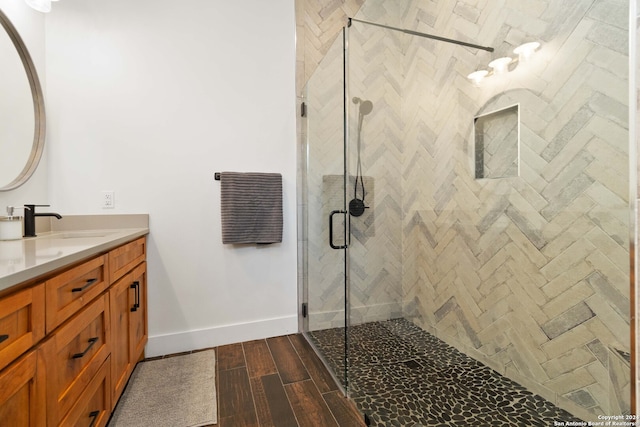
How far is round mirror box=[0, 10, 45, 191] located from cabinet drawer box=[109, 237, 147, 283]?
2.09 feet

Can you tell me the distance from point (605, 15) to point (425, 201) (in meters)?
1.26

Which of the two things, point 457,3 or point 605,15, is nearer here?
point 605,15

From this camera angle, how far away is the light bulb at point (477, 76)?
1.77 meters

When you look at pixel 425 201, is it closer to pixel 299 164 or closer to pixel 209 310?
pixel 299 164

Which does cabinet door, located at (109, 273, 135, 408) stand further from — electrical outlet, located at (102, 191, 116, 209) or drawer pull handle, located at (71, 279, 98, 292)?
electrical outlet, located at (102, 191, 116, 209)

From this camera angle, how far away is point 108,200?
1.92m

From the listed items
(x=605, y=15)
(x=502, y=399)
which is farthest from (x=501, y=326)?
(x=605, y=15)

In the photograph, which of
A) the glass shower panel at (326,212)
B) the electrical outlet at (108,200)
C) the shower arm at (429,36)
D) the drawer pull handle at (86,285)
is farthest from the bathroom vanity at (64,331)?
the shower arm at (429,36)

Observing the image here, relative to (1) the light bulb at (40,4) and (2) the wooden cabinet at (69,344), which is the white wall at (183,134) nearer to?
(1) the light bulb at (40,4)

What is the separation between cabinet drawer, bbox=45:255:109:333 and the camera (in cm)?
79

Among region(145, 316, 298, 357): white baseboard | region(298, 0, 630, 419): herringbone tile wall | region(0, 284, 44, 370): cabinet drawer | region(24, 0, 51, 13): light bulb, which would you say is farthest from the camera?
region(145, 316, 298, 357): white baseboard

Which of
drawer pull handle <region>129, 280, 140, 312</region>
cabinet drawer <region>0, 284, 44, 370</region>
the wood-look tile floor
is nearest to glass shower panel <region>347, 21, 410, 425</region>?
the wood-look tile floor

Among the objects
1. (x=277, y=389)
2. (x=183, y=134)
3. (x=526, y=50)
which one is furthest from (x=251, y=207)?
(x=526, y=50)

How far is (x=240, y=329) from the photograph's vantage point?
2.18m
